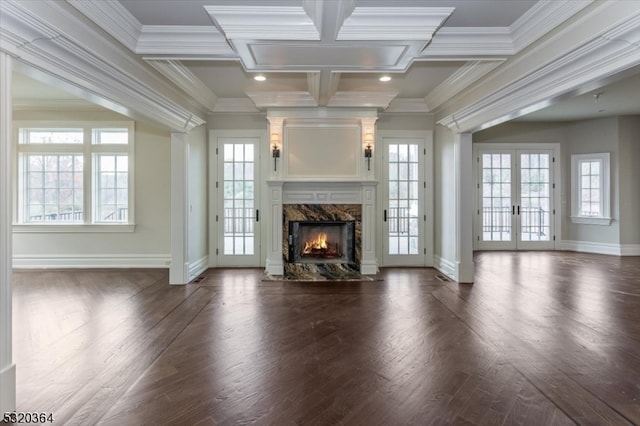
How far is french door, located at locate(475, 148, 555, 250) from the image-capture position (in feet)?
27.8

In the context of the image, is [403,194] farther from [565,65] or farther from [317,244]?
[565,65]

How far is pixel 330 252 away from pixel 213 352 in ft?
11.6

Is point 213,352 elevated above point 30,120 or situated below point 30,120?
below

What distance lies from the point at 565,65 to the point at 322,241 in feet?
14.2

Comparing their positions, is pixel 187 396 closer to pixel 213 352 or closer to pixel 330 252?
pixel 213 352

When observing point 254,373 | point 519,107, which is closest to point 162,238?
point 254,373

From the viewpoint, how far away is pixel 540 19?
3.17 metres

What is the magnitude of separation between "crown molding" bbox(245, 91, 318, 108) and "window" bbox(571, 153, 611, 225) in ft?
22.2

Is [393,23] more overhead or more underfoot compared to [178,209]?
more overhead

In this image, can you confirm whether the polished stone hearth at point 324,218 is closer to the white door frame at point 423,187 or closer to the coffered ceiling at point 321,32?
the white door frame at point 423,187

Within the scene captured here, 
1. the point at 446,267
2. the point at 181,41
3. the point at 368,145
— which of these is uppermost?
the point at 181,41

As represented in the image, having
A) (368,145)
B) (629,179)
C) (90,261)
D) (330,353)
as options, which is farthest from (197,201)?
(629,179)

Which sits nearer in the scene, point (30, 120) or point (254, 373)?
point (254, 373)

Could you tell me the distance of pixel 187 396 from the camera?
7.80 ft
